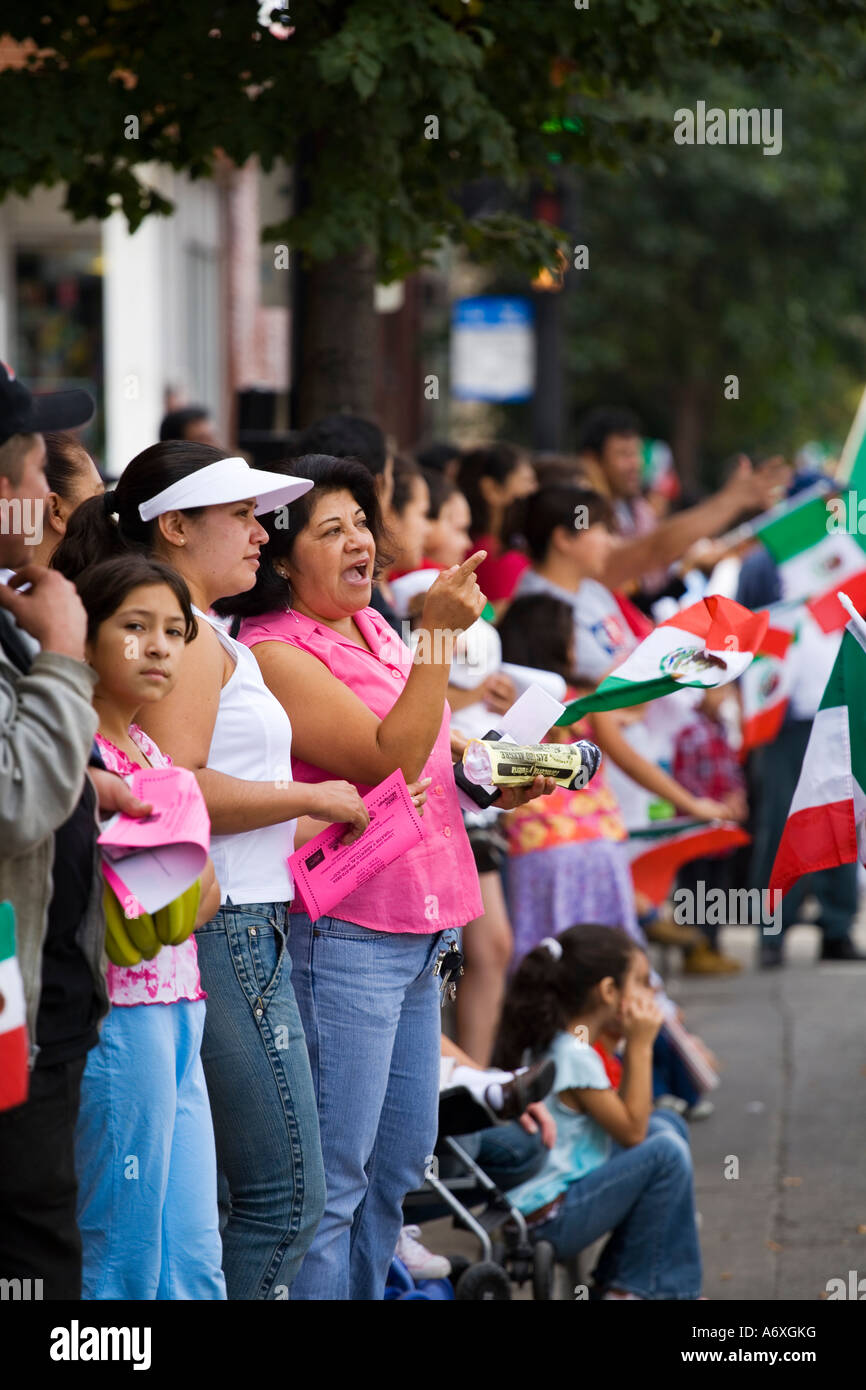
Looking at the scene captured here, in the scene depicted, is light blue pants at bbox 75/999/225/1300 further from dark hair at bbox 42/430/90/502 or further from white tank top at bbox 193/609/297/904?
dark hair at bbox 42/430/90/502

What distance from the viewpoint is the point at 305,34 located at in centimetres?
566

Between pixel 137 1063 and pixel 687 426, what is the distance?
74.1 feet

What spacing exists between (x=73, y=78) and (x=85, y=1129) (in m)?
3.56

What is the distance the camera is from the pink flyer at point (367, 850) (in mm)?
3793

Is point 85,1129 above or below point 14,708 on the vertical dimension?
below

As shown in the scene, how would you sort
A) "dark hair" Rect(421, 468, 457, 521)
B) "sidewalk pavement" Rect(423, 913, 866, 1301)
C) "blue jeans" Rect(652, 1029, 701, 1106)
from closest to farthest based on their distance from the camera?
1. "sidewalk pavement" Rect(423, 913, 866, 1301)
2. "dark hair" Rect(421, 468, 457, 521)
3. "blue jeans" Rect(652, 1029, 701, 1106)

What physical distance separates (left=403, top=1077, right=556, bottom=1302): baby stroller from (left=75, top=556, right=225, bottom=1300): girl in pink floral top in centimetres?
131

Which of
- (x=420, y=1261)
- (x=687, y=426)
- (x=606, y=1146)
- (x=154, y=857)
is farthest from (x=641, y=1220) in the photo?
(x=687, y=426)

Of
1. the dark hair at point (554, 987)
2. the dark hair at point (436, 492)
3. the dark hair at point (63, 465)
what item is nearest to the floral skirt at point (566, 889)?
the dark hair at point (554, 987)

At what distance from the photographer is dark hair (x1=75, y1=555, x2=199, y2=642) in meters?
3.31

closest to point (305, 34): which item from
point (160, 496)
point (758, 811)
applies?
point (160, 496)

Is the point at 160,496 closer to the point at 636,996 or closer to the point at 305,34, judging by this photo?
the point at 636,996

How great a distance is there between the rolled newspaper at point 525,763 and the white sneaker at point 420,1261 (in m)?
1.39

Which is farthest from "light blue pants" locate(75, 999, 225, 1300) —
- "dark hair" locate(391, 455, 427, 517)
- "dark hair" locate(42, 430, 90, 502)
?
"dark hair" locate(391, 455, 427, 517)
